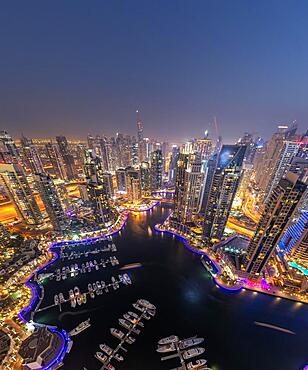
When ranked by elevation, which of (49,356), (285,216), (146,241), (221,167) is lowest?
(146,241)

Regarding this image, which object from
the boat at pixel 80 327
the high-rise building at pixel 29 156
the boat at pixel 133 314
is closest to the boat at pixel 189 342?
the boat at pixel 133 314

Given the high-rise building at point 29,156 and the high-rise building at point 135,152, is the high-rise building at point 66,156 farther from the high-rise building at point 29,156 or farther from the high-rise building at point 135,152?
the high-rise building at point 135,152

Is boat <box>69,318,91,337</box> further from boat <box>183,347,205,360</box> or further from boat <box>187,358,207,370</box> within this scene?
boat <box>187,358,207,370</box>

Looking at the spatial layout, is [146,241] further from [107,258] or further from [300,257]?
[300,257]

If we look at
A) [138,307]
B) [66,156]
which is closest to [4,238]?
[138,307]

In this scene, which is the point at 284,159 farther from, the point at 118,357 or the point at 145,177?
the point at 118,357

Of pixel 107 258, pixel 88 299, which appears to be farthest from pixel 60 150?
pixel 88 299
